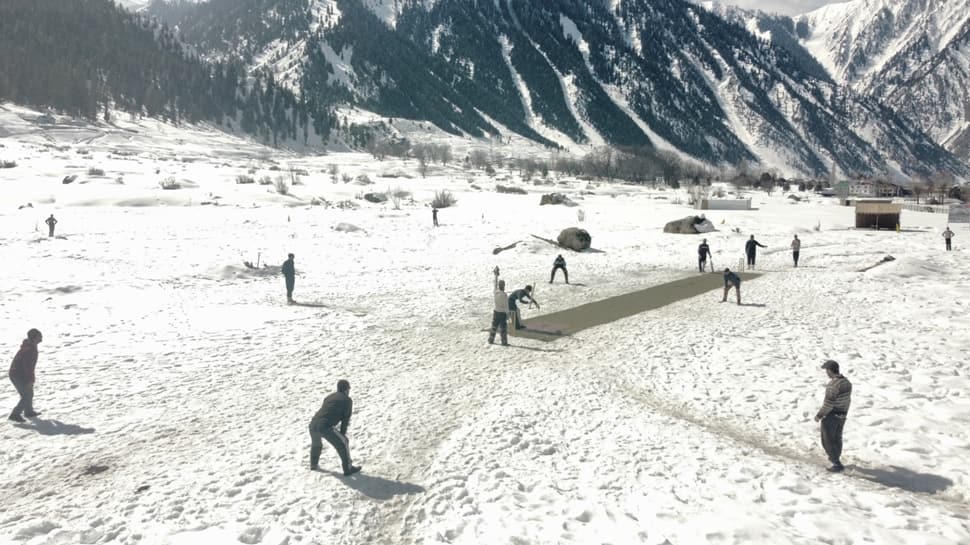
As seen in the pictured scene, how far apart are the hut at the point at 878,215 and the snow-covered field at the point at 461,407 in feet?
82.3

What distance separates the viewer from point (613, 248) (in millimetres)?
35875

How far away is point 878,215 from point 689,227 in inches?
774

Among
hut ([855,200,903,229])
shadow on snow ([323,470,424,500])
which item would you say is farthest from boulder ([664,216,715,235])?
shadow on snow ([323,470,424,500])

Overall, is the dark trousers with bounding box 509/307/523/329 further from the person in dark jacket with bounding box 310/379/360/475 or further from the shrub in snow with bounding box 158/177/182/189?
the shrub in snow with bounding box 158/177/182/189

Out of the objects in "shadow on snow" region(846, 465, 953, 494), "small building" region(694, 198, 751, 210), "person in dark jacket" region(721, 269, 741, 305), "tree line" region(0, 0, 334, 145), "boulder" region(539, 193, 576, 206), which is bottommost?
"shadow on snow" region(846, 465, 953, 494)

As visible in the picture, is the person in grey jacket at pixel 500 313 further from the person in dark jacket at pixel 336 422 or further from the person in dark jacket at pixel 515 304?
the person in dark jacket at pixel 336 422

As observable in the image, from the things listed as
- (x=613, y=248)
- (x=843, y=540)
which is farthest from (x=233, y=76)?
(x=843, y=540)

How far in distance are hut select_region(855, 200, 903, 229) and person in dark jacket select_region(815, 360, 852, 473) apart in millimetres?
49052

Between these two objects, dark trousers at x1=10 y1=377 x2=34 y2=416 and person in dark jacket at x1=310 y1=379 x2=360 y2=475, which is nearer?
person in dark jacket at x1=310 y1=379 x2=360 y2=475

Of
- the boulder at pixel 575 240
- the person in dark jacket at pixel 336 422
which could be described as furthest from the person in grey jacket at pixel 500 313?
the boulder at pixel 575 240

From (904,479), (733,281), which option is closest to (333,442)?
(904,479)

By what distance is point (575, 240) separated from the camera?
33.9 meters

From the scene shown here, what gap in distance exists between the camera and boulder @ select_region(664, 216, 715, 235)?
42.2m

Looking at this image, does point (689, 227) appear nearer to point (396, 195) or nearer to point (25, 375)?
point (396, 195)
